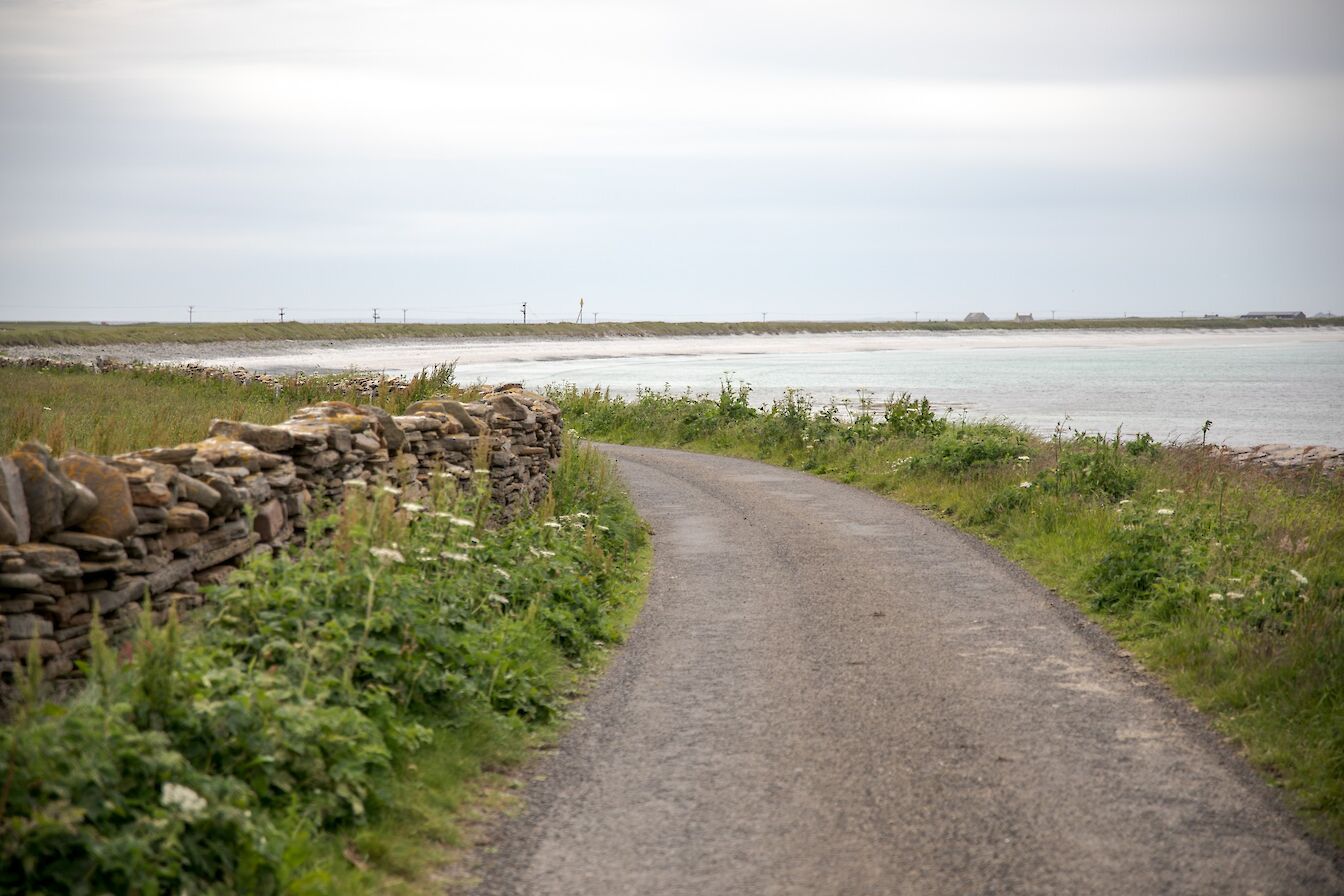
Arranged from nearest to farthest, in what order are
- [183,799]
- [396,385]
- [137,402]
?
[183,799] → [137,402] → [396,385]

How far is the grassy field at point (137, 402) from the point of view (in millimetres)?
13109

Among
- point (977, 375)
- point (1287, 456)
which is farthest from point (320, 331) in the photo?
point (1287, 456)

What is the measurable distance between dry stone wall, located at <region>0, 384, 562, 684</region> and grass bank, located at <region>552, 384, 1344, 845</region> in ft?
22.5

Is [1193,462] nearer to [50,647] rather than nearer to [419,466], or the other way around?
[419,466]

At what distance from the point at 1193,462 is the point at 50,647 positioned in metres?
18.2

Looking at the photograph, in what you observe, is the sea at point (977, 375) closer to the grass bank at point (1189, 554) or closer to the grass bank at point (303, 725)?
the grass bank at point (1189, 554)

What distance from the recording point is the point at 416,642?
7.64 metres

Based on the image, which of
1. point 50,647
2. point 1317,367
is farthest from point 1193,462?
point 1317,367

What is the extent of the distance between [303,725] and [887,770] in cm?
355

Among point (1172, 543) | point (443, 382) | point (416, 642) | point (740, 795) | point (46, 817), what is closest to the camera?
point (46, 817)

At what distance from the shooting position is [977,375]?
83125 millimetres

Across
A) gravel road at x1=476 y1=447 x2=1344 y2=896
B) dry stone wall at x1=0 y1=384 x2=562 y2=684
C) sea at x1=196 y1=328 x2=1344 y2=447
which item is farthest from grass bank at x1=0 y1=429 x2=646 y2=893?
sea at x1=196 y1=328 x2=1344 y2=447

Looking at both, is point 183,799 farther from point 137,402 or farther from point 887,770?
point 137,402

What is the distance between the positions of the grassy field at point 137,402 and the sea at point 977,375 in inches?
552
